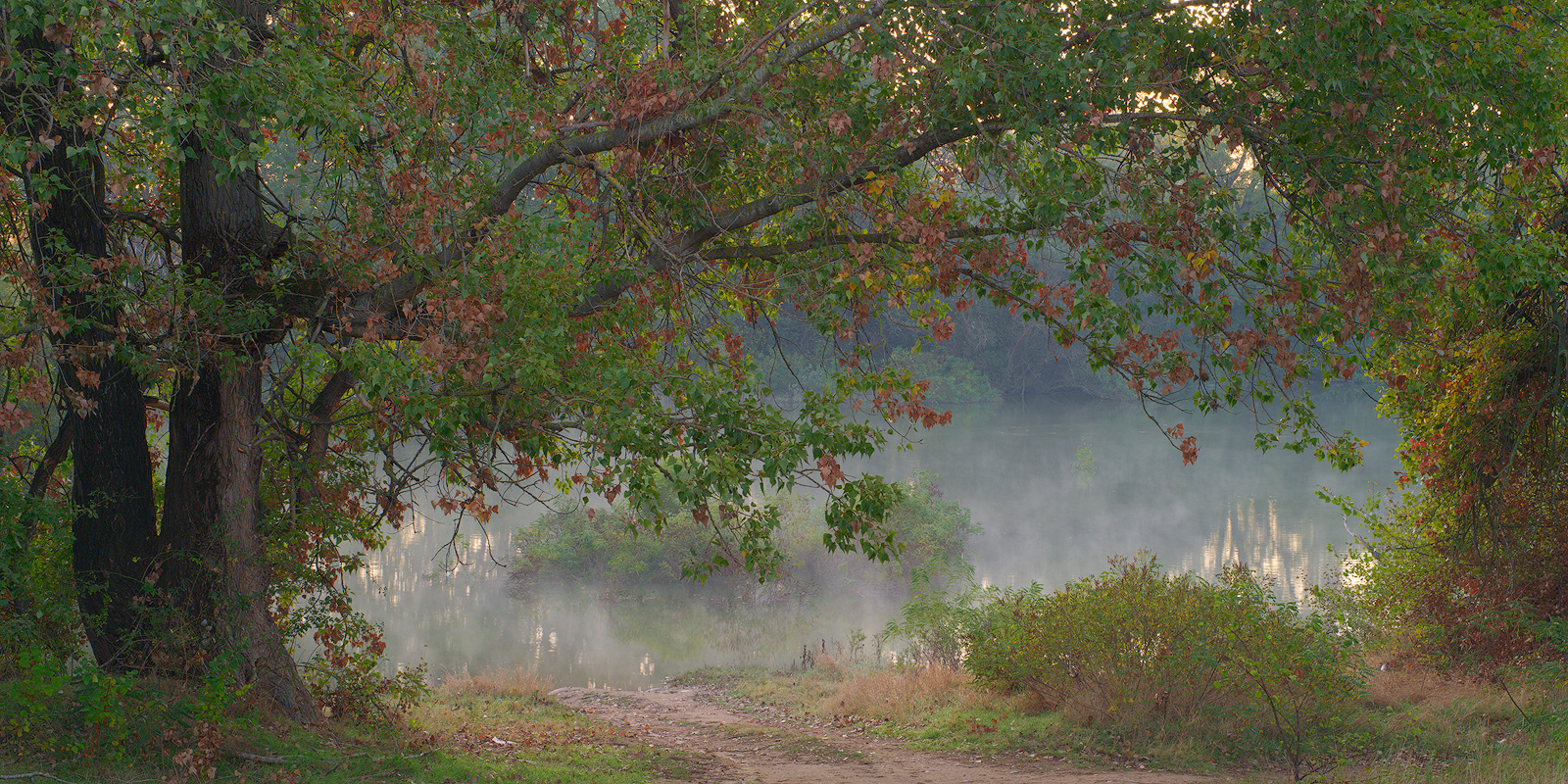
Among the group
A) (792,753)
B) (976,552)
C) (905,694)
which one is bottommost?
(792,753)

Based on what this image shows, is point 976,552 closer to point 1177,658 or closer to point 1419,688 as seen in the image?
point 1419,688

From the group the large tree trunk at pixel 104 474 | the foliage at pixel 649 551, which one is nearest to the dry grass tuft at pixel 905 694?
the large tree trunk at pixel 104 474

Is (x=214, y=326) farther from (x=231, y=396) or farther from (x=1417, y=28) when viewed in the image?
(x=1417, y=28)

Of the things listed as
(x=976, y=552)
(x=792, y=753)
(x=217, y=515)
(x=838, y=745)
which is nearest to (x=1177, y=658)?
(x=838, y=745)

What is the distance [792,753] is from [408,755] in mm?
4191

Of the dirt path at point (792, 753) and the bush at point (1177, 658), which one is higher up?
the bush at point (1177, 658)

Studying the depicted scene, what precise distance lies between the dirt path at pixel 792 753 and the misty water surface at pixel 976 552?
287 centimetres

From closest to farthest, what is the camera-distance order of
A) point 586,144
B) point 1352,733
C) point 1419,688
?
1. point 586,144
2. point 1352,733
3. point 1419,688

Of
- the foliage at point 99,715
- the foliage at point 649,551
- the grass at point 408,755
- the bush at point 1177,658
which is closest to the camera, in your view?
the foliage at point 99,715

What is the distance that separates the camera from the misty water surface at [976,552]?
20953 millimetres

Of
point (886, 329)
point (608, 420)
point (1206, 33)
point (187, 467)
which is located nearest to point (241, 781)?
point (187, 467)

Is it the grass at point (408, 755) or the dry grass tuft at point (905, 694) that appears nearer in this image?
the grass at point (408, 755)

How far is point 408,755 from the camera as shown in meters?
7.86

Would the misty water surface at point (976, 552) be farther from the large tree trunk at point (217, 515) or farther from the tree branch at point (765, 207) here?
the large tree trunk at point (217, 515)
